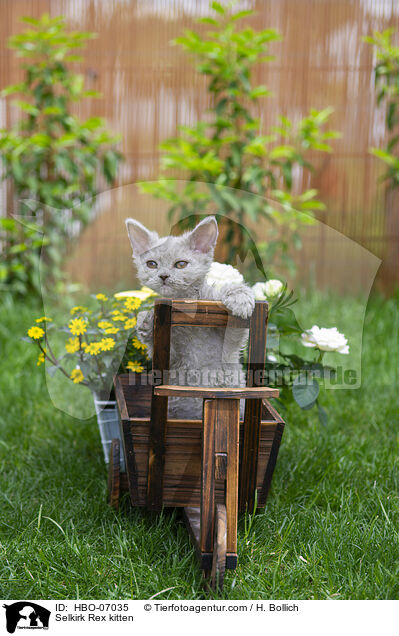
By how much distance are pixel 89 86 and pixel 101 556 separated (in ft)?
11.7

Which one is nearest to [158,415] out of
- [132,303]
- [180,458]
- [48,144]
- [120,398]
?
[180,458]

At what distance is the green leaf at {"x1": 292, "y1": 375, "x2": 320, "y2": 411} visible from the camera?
163 centimetres

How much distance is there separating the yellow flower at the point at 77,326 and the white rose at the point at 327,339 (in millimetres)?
638

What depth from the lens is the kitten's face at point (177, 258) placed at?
52.0 inches

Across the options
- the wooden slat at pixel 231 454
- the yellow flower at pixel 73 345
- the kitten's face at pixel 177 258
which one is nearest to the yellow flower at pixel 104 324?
the yellow flower at pixel 73 345

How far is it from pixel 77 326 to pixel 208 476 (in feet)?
1.96

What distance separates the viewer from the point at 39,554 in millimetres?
1414

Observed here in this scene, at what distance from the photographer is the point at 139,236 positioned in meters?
1.37

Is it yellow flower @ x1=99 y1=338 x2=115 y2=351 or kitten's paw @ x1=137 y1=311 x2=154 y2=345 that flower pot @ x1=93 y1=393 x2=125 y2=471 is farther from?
kitten's paw @ x1=137 y1=311 x2=154 y2=345

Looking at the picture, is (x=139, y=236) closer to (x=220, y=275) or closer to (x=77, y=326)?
(x=220, y=275)

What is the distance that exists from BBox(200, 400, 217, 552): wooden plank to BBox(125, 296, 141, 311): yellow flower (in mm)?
418
